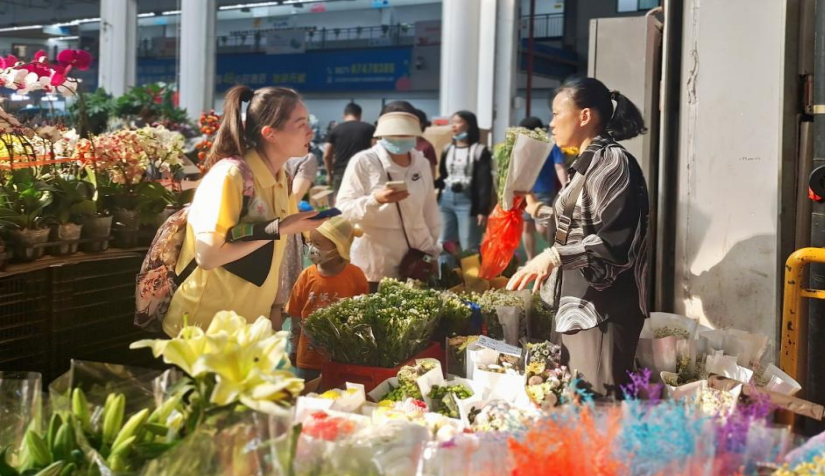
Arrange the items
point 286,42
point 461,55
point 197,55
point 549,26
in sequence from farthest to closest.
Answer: point 286,42 → point 549,26 → point 197,55 → point 461,55

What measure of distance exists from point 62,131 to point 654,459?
3032mm

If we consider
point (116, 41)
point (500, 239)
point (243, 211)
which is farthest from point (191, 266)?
point (116, 41)

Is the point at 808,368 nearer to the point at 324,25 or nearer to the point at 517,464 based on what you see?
the point at 517,464

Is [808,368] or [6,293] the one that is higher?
[6,293]

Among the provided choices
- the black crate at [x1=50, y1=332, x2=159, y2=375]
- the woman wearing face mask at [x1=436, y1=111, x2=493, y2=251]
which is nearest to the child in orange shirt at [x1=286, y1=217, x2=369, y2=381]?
the black crate at [x1=50, y1=332, x2=159, y2=375]

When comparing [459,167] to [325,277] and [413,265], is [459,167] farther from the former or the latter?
[325,277]

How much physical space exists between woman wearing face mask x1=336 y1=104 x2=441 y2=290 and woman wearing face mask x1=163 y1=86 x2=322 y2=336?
1.95 meters

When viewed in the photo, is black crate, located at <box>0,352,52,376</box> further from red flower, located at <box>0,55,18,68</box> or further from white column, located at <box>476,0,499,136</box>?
white column, located at <box>476,0,499,136</box>

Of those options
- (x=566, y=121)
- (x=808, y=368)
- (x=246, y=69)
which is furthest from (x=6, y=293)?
(x=246, y=69)

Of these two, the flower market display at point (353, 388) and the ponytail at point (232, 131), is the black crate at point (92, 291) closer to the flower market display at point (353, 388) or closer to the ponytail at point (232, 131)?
the flower market display at point (353, 388)

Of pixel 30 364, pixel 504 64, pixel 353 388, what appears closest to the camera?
pixel 353 388

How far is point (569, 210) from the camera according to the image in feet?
9.20

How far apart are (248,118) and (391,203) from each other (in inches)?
80.0

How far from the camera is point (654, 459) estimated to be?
1529 millimetres
